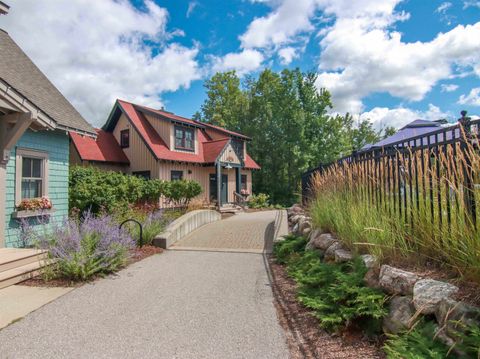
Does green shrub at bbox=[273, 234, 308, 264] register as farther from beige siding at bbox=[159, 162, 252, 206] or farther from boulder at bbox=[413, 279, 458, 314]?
beige siding at bbox=[159, 162, 252, 206]

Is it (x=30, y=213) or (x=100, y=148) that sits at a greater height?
(x=100, y=148)

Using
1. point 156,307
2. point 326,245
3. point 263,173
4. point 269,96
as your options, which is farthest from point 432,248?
point 269,96

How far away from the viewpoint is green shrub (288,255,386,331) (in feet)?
10.3

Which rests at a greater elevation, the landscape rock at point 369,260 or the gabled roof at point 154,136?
the gabled roof at point 154,136

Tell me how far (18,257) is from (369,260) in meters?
6.18

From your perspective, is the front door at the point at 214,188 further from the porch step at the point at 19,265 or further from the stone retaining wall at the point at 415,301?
the stone retaining wall at the point at 415,301

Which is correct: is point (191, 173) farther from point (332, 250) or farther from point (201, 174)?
point (332, 250)

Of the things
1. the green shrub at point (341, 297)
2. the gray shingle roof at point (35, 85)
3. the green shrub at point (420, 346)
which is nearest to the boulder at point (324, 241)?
the green shrub at point (341, 297)

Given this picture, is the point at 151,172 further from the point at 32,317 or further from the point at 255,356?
the point at 255,356

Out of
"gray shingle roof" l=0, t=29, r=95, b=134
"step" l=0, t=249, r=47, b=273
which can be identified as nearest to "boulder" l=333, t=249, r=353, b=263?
"step" l=0, t=249, r=47, b=273

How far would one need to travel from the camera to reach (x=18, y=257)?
5.59 m

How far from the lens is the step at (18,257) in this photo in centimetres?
531

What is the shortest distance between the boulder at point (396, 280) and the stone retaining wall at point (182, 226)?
626 centimetres

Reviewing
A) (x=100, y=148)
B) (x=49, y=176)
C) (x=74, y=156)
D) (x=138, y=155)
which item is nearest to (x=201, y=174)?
(x=138, y=155)
